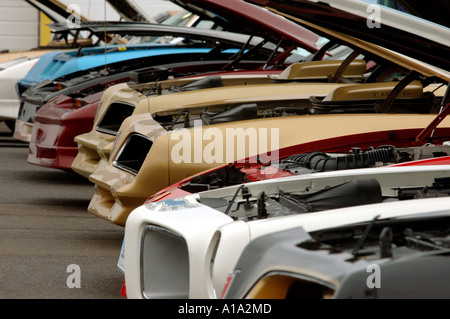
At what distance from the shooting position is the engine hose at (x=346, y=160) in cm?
494

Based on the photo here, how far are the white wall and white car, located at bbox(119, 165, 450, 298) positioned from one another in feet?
74.2

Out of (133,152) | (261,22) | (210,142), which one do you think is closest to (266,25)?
(261,22)

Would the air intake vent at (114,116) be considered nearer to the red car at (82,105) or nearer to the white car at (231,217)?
the red car at (82,105)

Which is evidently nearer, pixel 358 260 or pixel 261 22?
pixel 358 260

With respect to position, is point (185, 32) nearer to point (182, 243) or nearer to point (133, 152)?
point (133, 152)

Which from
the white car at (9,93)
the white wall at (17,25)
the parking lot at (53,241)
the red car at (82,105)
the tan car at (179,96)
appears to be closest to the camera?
the parking lot at (53,241)

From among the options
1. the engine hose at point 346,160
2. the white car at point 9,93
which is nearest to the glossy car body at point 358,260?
the engine hose at point 346,160

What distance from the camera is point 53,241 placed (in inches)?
277

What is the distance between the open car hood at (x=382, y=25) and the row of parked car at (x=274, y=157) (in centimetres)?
1

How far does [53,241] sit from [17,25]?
20.0 m

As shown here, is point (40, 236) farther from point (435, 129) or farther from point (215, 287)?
point (215, 287)

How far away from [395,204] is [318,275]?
0.67 meters

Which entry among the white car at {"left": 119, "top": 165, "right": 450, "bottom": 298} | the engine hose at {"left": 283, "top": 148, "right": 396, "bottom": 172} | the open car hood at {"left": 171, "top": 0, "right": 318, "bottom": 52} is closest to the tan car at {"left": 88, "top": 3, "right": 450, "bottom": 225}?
the engine hose at {"left": 283, "top": 148, "right": 396, "bottom": 172}

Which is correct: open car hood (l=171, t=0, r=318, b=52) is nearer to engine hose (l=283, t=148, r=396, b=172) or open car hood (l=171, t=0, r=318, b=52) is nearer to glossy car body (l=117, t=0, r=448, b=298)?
engine hose (l=283, t=148, r=396, b=172)
